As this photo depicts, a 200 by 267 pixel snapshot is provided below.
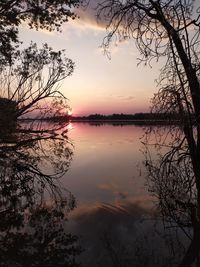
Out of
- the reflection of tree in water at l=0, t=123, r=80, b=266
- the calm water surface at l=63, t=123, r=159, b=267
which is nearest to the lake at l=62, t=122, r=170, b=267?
the calm water surface at l=63, t=123, r=159, b=267

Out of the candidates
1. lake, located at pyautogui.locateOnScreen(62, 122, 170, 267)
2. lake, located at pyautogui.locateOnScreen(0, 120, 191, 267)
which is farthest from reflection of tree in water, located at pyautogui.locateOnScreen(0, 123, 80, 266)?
lake, located at pyautogui.locateOnScreen(62, 122, 170, 267)

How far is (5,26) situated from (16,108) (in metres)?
6.68

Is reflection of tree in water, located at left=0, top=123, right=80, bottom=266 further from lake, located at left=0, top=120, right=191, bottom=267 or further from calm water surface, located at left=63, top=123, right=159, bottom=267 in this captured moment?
calm water surface, located at left=63, top=123, right=159, bottom=267

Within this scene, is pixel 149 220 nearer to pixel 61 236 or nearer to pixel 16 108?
pixel 61 236

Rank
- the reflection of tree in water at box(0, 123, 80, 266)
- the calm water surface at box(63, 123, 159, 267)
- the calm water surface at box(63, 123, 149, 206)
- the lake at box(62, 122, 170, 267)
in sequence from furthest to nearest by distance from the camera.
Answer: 1. the calm water surface at box(63, 123, 149, 206)
2. the calm water surface at box(63, 123, 159, 267)
3. the lake at box(62, 122, 170, 267)
4. the reflection of tree in water at box(0, 123, 80, 266)

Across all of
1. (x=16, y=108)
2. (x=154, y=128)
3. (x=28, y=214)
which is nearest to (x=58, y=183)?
(x=16, y=108)

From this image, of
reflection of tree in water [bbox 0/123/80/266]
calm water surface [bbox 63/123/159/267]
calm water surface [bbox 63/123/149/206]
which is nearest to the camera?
reflection of tree in water [bbox 0/123/80/266]

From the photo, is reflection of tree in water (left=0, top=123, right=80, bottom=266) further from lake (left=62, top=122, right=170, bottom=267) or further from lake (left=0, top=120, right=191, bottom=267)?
lake (left=62, top=122, right=170, bottom=267)

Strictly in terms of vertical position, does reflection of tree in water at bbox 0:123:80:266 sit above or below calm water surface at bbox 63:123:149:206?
above

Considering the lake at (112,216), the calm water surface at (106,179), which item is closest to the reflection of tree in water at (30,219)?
the lake at (112,216)

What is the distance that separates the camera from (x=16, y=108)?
21.1 m

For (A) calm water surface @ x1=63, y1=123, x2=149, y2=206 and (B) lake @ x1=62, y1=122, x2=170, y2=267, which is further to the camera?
(A) calm water surface @ x1=63, y1=123, x2=149, y2=206

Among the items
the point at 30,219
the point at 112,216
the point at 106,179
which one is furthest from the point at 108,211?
the point at 106,179

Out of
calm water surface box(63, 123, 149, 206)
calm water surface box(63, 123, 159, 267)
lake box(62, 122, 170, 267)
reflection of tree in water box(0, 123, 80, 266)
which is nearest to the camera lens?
reflection of tree in water box(0, 123, 80, 266)
